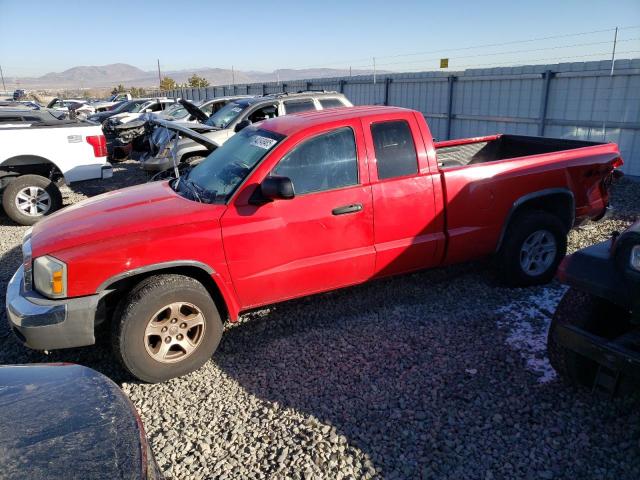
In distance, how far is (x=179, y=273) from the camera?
3.68 metres

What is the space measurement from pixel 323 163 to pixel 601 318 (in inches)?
91.3

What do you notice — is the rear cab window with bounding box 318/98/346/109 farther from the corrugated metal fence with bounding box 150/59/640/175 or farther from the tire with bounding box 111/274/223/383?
the tire with bounding box 111/274/223/383

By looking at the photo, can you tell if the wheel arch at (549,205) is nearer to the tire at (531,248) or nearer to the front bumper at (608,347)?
the tire at (531,248)

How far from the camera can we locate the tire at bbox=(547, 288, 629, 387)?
10.2 feet

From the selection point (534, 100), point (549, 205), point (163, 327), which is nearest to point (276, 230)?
point (163, 327)

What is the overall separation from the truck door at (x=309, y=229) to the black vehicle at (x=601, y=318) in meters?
1.62

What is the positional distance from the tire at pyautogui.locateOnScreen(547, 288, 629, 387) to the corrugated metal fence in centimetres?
759

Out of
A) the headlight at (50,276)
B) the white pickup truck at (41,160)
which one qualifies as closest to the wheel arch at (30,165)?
the white pickup truck at (41,160)

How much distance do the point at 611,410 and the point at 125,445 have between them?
9.71 ft

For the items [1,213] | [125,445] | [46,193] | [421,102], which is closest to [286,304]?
[125,445]

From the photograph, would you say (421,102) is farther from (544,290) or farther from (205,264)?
(205,264)

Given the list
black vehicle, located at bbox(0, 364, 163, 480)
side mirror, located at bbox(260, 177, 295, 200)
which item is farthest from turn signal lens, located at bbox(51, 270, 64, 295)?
side mirror, located at bbox(260, 177, 295, 200)

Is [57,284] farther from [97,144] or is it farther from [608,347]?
[97,144]

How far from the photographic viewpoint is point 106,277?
11.0 feet
